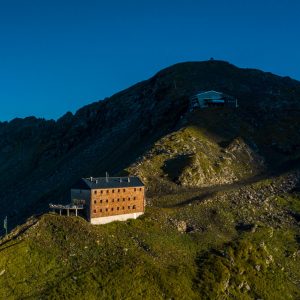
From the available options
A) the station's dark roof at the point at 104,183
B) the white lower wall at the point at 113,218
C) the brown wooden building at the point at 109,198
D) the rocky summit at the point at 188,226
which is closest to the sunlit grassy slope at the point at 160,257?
the rocky summit at the point at 188,226

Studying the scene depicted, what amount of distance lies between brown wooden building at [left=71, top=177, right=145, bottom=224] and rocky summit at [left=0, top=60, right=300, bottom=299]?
2.41 metres

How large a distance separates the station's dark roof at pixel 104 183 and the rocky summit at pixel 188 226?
6514 millimetres

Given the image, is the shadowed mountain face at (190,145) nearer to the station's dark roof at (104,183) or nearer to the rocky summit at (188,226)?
the rocky summit at (188,226)

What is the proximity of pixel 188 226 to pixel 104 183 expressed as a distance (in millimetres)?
19467

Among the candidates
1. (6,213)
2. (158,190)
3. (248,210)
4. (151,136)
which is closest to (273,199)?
(248,210)

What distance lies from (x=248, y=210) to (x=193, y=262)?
3026cm

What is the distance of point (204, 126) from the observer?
509ft

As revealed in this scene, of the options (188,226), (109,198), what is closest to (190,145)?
(188,226)

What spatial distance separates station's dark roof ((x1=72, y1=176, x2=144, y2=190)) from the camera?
8934 cm

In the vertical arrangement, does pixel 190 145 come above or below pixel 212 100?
below

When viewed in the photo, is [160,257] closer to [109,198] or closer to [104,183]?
[109,198]

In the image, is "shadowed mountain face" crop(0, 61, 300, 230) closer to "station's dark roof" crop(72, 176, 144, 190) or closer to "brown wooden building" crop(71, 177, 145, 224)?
"station's dark roof" crop(72, 176, 144, 190)

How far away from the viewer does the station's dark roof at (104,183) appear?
89338 mm

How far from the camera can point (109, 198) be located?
90312 mm
